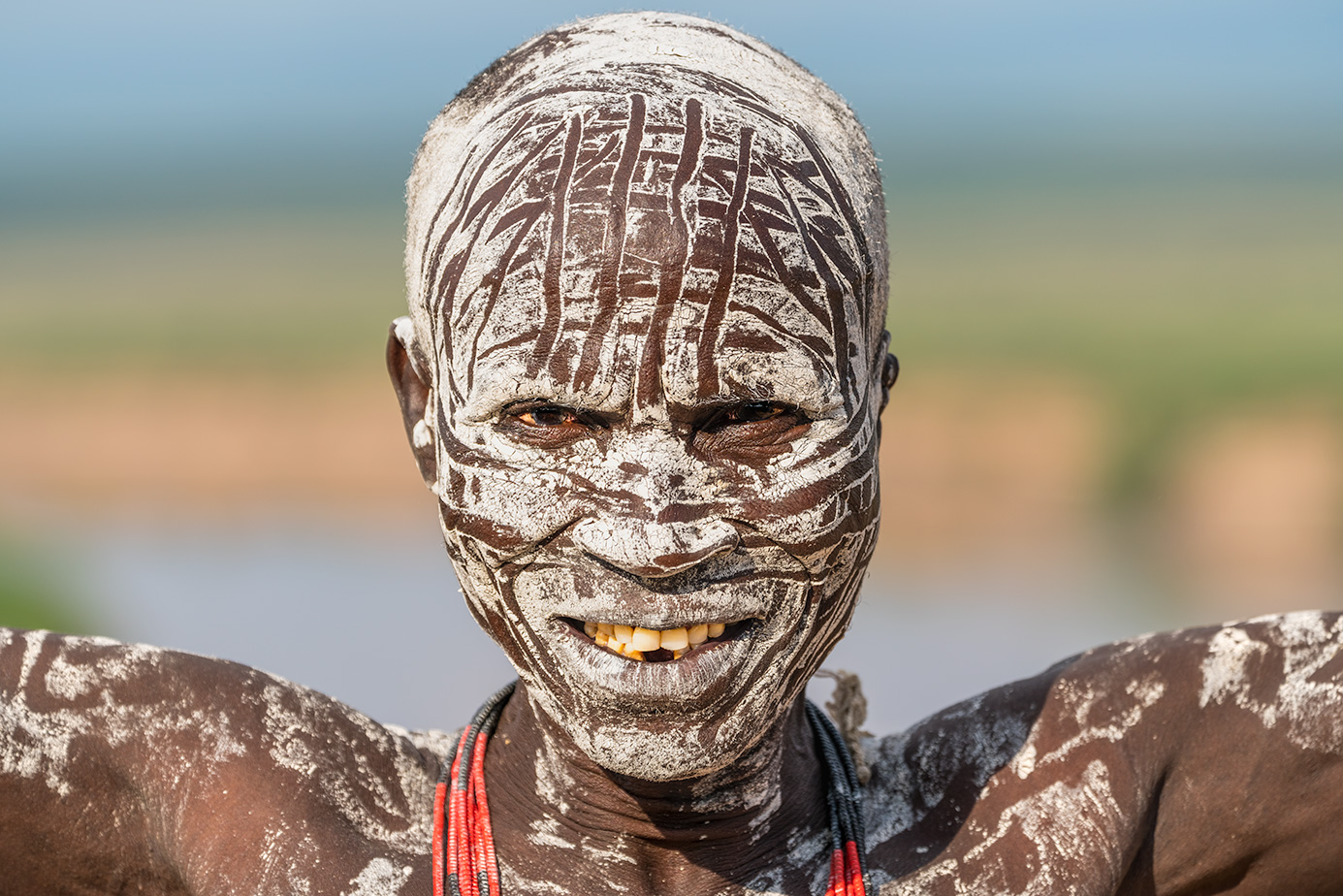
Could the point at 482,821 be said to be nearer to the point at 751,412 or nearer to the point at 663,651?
the point at 663,651

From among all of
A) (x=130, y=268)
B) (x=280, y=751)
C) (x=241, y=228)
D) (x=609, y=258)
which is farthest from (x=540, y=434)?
(x=241, y=228)

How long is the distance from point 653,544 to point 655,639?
0.21m

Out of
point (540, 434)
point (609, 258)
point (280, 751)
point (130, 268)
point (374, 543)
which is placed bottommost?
point (280, 751)

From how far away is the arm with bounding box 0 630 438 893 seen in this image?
10.3ft

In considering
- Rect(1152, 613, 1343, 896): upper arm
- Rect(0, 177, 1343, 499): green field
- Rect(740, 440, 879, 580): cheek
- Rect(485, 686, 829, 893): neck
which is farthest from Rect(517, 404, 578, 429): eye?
Rect(0, 177, 1343, 499): green field

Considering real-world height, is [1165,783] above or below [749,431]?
below

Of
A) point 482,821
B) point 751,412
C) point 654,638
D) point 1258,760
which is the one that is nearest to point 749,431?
point 751,412

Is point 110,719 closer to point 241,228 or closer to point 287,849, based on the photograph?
point 287,849

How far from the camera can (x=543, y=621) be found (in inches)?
116

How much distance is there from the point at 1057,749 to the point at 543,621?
1.19 metres

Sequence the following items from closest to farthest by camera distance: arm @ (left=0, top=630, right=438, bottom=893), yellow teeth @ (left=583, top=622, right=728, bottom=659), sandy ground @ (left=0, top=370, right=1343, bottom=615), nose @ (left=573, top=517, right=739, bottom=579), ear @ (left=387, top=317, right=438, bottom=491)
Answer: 1. nose @ (left=573, top=517, right=739, bottom=579)
2. yellow teeth @ (left=583, top=622, right=728, bottom=659)
3. arm @ (left=0, top=630, right=438, bottom=893)
4. ear @ (left=387, top=317, right=438, bottom=491)
5. sandy ground @ (left=0, top=370, right=1343, bottom=615)

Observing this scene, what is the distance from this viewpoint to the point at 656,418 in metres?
2.83

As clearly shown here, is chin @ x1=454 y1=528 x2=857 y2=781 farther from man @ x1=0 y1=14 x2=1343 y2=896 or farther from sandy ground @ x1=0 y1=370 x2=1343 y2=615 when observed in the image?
sandy ground @ x1=0 y1=370 x2=1343 y2=615

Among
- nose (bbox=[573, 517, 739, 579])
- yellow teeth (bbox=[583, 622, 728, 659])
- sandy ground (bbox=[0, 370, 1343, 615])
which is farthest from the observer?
sandy ground (bbox=[0, 370, 1343, 615])
